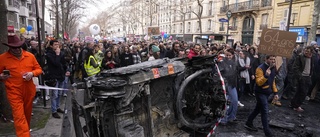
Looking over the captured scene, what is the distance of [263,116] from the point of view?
15.4 ft

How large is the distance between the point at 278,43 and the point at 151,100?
154 inches

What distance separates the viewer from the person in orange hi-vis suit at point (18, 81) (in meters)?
3.52

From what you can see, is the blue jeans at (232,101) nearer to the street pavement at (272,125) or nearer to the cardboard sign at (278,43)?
the street pavement at (272,125)

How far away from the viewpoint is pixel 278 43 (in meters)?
5.52

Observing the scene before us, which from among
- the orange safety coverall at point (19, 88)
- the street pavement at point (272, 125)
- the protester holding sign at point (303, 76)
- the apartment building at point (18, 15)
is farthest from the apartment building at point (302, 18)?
the apartment building at point (18, 15)

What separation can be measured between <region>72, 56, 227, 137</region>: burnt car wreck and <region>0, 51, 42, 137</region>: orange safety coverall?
1.00 m

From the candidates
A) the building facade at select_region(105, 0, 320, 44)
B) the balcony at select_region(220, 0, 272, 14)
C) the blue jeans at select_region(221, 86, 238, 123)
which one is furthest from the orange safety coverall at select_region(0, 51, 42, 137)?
the balcony at select_region(220, 0, 272, 14)

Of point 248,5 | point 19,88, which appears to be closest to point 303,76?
point 19,88

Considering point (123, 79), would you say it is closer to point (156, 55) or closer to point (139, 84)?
point (139, 84)

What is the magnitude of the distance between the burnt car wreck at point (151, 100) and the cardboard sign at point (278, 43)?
81.7 inches

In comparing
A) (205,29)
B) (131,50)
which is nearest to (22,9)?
(205,29)

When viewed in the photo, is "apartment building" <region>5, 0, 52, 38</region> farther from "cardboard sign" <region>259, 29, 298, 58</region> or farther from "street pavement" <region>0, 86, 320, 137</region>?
"cardboard sign" <region>259, 29, 298, 58</region>

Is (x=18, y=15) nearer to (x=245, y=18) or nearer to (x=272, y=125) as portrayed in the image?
(x=245, y=18)

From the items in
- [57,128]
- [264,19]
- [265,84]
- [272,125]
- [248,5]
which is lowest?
[272,125]
